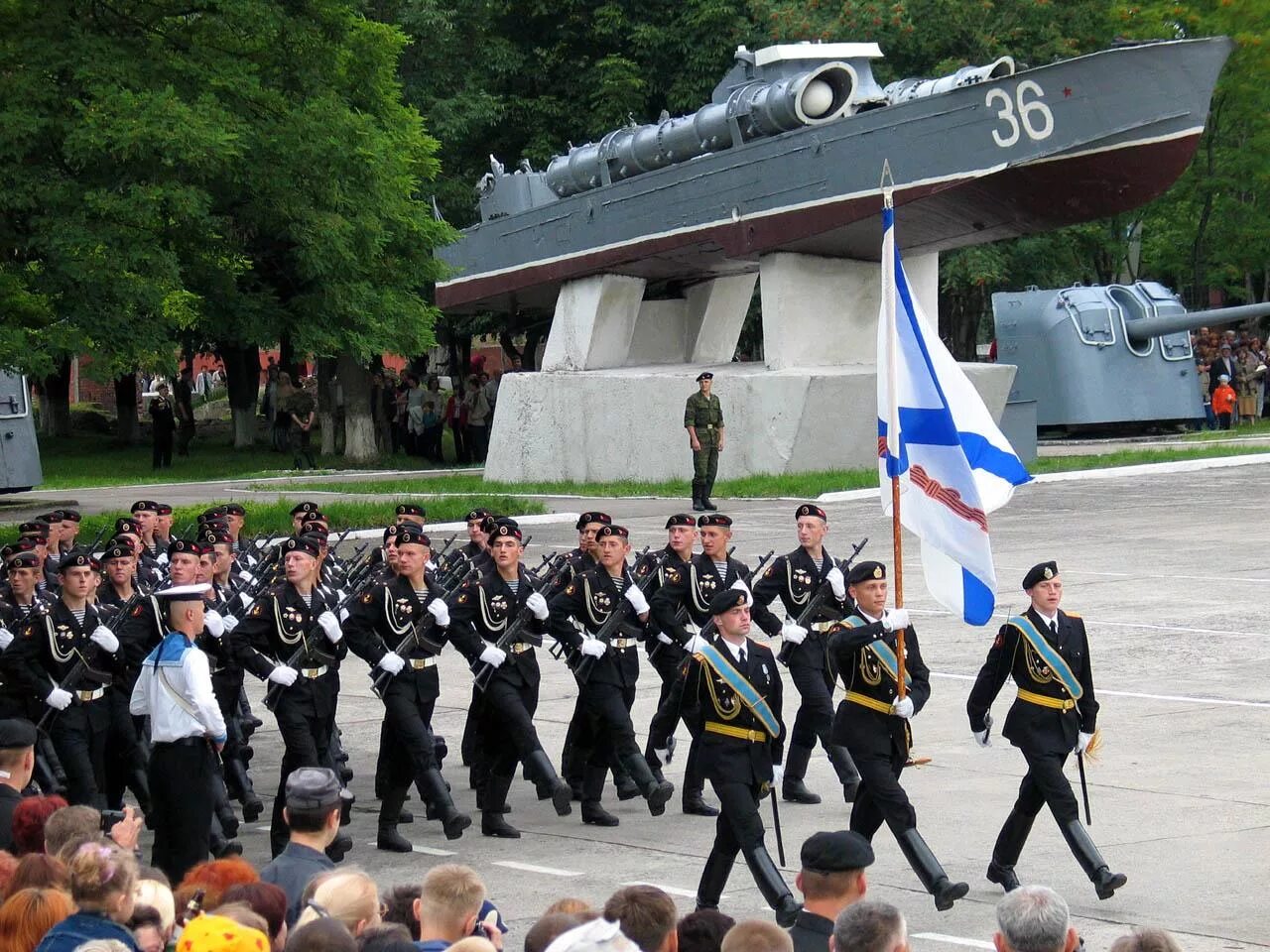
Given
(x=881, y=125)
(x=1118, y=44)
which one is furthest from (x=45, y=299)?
(x=1118, y=44)

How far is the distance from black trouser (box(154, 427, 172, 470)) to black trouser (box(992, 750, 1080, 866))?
33315mm

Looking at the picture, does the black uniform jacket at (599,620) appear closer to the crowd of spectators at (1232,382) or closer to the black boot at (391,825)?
the black boot at (391,825)

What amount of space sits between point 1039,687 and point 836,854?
3.21 metres

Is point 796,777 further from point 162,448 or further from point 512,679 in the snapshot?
point 162,448

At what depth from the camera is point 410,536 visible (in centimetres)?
1183

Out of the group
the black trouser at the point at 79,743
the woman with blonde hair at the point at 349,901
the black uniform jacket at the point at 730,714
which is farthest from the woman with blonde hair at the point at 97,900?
the black trouser at the point at 79,743

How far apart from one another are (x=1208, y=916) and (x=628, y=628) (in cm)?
417

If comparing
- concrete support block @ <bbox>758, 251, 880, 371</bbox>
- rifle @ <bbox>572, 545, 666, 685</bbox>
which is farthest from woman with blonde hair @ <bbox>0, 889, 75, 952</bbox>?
concrete support block @ <bbox>758, 251, 880, 371</bbox>

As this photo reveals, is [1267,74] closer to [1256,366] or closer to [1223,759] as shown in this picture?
[1256,366]

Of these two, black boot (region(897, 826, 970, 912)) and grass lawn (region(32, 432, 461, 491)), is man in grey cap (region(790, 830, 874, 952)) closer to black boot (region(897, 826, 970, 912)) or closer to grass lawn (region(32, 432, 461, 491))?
black boot (region(897, 826, 970, 912))

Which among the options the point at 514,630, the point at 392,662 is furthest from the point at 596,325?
the point at 392,662

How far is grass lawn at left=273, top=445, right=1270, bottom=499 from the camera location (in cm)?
2761

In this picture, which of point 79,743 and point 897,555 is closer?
point 897,555

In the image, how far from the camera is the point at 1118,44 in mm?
26703
